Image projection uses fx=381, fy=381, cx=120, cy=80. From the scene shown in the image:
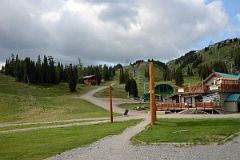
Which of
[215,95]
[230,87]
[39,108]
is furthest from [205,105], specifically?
[39,108]

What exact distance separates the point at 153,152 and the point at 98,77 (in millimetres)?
164922

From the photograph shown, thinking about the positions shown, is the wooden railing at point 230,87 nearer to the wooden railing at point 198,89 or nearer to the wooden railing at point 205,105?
the wooden railing at point 198,89

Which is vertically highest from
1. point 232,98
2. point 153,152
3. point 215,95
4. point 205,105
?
point 215,95

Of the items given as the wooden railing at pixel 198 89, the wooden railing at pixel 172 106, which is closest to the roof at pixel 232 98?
the wooden railing at pixel 198 89

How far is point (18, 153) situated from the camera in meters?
22.2

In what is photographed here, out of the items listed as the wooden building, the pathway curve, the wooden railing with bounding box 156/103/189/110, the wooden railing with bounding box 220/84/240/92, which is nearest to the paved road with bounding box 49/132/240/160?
the pathway curve

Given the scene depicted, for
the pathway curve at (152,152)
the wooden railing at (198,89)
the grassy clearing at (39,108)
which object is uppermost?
the wooden railing at (198,89)

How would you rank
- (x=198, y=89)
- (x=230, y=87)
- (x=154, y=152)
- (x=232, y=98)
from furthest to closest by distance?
1. (x=198, y=89)
2. (x=230, y=87)
3. (x=232, y=98)
4. (x=154, y=152)

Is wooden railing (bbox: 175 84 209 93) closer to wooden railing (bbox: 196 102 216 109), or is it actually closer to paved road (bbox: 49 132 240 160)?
wooden railing (bbox: 196 102 216 109)

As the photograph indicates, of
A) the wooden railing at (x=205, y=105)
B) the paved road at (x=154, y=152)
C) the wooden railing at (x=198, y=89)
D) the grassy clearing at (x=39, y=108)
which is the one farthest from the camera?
the grassy clearing at (x=39, y=108)

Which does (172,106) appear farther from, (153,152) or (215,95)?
(153,152)

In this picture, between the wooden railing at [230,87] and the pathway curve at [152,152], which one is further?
the wooden railing at [230,87]

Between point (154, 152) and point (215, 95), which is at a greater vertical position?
point (215, 95)

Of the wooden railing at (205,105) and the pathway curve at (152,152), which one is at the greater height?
the wooden railing at (205,105)
